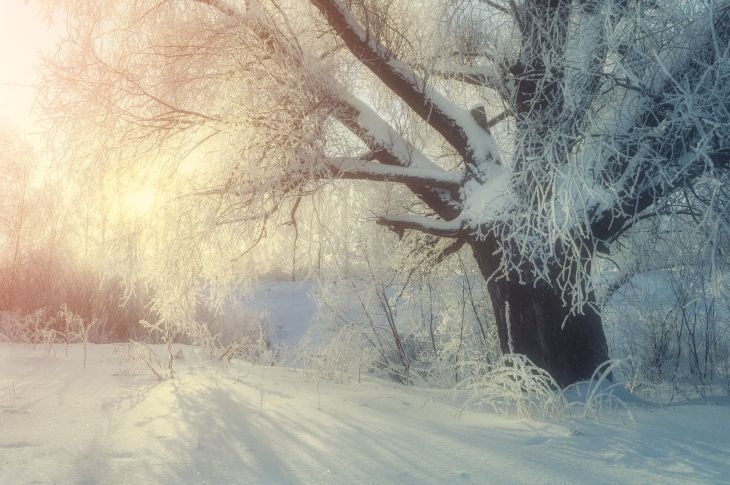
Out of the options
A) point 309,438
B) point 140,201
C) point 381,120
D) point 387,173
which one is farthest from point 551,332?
point 140,201

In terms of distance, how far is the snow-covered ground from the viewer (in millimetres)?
2723

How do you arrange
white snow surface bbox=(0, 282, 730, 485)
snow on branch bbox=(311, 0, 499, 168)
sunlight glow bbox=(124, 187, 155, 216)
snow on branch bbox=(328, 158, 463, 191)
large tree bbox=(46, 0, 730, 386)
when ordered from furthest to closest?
sunlight glow bbox=(124, 187, 155, 216) < snow on branch bbox=(328, 158, 463, 191) < snow on branch bbox=(311, 0, 499, 168) < large tree bbox=(46, 0, 730, 386) < white snow surface bbox=(0, 282, 730, 485)

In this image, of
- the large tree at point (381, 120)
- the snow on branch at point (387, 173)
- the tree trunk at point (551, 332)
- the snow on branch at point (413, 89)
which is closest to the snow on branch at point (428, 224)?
the large tree at point (381, 120)

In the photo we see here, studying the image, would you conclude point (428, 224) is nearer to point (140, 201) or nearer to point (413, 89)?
point (413, 89)

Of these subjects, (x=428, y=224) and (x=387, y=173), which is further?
(x=428, y=224)

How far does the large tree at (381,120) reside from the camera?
187 inches

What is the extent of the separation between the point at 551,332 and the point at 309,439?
2.89 metres

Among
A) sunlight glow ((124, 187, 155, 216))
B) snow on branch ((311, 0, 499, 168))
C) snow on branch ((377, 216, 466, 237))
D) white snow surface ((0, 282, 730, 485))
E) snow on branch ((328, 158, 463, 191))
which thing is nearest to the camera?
white snow surface ((0, 282, 730, 485))

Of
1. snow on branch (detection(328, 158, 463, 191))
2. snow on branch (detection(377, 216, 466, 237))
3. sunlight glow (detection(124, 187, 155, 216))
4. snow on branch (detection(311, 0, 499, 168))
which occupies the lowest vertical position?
snow on branch (detection(377, 216, 466, 237))

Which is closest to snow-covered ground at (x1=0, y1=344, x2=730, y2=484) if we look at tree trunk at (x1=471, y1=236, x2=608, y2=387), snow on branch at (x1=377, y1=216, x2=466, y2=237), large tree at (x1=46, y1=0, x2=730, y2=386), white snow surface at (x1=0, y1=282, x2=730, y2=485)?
white snow surface at (x1=0, y1=282, x2=730, y2=485)

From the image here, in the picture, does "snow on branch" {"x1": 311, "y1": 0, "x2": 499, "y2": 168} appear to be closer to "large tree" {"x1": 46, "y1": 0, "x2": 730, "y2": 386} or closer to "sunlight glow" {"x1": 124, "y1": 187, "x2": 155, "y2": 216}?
"large tree" {"x1": 46, "y1": 0, "x2": 730, "y2": 386}

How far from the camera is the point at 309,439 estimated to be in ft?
10.6

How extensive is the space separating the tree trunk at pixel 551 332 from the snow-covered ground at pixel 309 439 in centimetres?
93

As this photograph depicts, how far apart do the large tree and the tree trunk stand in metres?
0.01
